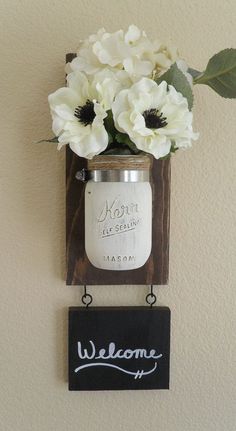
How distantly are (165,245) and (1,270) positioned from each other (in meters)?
0.24

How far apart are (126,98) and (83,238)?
0.22m

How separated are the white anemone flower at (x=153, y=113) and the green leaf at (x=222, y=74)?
0.07m

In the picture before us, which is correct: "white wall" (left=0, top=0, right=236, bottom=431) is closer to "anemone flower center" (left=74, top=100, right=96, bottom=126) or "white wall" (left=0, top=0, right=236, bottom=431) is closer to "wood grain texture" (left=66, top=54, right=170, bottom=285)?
"wood grain texture" (left=66, top=54, right=170, bottom=285)

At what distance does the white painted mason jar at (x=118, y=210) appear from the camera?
476 mm

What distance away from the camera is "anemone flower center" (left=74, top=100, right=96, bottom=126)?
0.45 m

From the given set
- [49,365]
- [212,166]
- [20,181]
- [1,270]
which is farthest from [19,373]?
[212,166]

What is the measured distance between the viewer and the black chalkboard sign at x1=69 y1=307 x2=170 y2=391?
0.57 meters

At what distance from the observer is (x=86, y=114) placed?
17.7 inches

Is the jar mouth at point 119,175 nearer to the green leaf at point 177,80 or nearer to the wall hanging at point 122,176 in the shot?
the wall hanging at point 122,176

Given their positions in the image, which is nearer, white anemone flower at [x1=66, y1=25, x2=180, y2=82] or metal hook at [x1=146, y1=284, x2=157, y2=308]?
white anemone flower at [x1=66, y1=25, x2=180, y2=82]

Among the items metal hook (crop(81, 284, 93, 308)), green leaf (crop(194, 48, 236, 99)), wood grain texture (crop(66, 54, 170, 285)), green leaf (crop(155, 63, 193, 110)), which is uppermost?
green leaf (crop(194, 48, 236, 99))

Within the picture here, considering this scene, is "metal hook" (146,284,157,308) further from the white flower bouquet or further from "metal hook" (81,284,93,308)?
the white flower bouquet

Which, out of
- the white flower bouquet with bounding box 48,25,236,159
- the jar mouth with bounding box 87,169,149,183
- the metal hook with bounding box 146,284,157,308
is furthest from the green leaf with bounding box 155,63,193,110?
the metal hook with bounding box 146,284,157,308

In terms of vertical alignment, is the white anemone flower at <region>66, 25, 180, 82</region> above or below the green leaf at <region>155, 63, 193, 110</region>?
above
